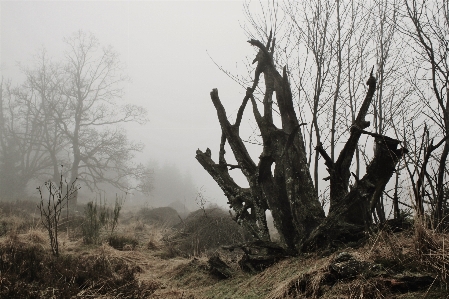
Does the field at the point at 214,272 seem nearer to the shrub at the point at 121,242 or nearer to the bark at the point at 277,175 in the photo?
the shrub at the point at 121,242

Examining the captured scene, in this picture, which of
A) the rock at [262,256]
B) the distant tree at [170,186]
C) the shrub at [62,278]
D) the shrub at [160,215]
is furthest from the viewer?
A: the distant tree at [170,186]

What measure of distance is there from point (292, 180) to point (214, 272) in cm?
185

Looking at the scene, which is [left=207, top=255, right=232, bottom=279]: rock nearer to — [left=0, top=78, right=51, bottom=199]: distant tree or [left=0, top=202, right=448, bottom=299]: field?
[left=0, top=202, right=448, bottom=299]: field

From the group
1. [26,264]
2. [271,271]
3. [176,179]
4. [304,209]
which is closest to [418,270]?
[271,271]

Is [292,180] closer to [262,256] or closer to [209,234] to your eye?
[262,256]

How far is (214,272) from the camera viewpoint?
446 centimetres

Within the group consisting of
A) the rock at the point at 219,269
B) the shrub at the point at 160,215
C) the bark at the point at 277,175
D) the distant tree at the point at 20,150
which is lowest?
the rock at the point at 219,269

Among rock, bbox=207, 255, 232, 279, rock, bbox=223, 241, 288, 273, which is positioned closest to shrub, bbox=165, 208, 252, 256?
rock, bbox=207, 255, 232, 279

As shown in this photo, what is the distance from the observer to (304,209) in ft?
13.1

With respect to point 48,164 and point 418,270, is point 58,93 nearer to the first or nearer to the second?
point 48,164

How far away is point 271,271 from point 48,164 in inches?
1062

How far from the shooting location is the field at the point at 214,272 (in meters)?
2.05

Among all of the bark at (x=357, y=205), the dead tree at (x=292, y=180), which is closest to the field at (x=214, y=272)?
the bark at (x=357, y=205)

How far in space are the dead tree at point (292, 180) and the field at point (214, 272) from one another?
0.40m
